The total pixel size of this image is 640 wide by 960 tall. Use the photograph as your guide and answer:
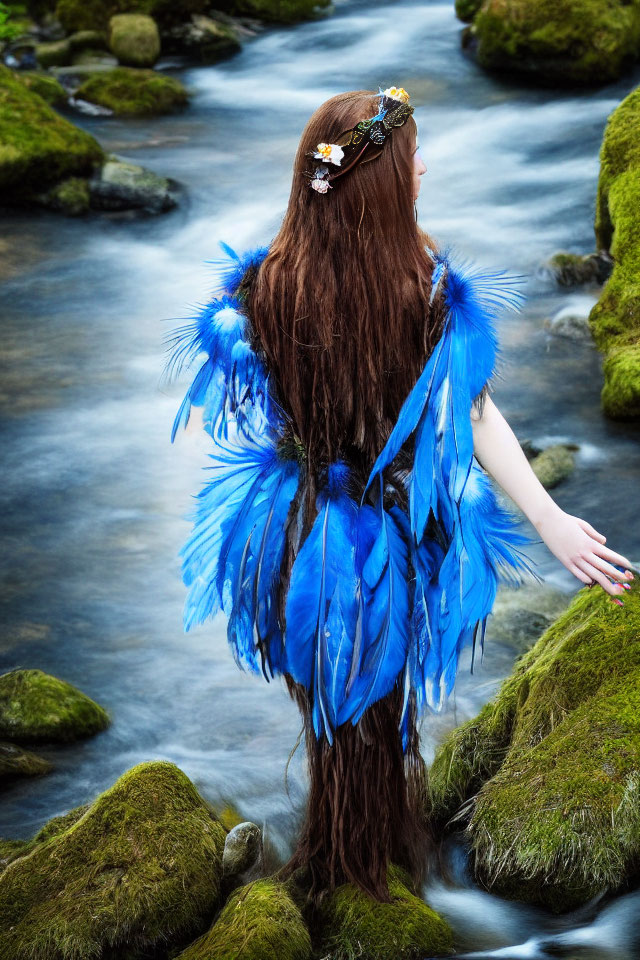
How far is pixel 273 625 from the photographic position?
2.91 m

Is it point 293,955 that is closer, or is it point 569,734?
point 293,955

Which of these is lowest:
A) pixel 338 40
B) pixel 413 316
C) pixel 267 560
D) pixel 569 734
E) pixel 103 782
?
pixel 103 782

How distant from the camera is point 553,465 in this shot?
6223 mm

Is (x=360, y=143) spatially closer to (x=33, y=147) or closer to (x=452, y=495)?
(x=452, y=495)

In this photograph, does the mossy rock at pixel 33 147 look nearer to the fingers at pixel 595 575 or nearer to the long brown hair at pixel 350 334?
the long brown hair at pixel 350 334

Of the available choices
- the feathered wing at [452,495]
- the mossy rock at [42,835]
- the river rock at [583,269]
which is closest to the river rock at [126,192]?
the river rock at [583,269]

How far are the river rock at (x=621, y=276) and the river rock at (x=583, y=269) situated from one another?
623 millimetres

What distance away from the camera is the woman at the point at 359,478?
7.98 feet

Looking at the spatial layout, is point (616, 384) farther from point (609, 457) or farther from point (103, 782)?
point (103, 782)

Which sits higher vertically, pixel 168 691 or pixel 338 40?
pixel 338 40

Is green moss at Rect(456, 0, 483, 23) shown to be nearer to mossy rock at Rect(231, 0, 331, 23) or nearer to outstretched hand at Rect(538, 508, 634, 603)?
mossy rock at Rect(231, 0, 331, 23)

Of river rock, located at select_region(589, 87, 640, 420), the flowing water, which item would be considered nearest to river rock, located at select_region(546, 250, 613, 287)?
the flowing water

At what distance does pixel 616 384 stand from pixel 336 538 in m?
4.31

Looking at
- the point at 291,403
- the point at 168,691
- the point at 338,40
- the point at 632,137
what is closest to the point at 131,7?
the point at 338,40
